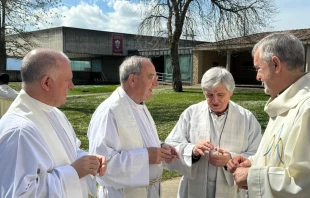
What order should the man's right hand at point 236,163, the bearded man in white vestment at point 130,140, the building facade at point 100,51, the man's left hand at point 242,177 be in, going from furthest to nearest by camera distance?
1. the building facade at point 100,51
2. the bearded man in white vestment at point 130,140
3. the man's right hand at point 236,163
4. the man's left hand at point 242,177

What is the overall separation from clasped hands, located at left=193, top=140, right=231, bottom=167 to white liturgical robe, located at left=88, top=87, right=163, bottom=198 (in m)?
0.41

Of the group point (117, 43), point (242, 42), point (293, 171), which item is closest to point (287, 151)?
point (293, 171)

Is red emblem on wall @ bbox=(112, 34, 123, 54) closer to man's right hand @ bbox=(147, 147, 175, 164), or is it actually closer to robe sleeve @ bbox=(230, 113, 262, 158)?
robe sleeve @ bbox=(230, 113, 262, 158)

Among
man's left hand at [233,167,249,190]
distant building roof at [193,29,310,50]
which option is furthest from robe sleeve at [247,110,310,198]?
distant building roof at [193,29,310,50]

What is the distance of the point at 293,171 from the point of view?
1.81 meters

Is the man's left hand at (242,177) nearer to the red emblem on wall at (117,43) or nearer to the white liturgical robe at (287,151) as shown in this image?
the white liturgical robe at (287,151)

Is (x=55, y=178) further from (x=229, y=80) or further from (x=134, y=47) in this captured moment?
(x=134, y=47)

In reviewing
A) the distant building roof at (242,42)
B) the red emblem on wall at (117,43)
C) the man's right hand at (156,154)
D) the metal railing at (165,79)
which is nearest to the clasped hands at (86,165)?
the man's right hand at (156,154)

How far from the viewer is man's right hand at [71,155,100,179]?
6.73 ft

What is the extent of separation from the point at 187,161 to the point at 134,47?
36625 millimetres

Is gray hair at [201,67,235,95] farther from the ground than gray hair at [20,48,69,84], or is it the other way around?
gray hair at [20,48,69,84]

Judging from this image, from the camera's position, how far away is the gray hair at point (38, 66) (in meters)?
2.00

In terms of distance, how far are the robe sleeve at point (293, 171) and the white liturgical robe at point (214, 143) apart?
1067 mm

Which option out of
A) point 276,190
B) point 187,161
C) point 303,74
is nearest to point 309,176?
point 276,190
